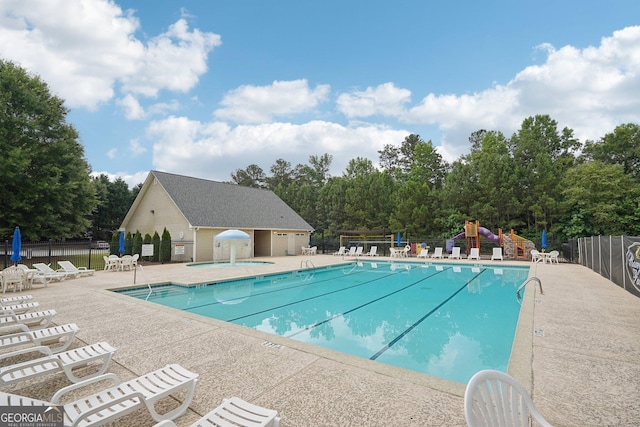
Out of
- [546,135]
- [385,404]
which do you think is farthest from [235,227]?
[546,135]

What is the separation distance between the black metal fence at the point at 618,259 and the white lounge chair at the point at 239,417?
1035 cm

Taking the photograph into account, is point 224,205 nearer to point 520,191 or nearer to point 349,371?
point 349,371

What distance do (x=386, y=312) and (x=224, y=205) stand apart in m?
19.4

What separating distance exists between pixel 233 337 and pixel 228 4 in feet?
49.5

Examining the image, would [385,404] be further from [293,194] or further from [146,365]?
[293,194]

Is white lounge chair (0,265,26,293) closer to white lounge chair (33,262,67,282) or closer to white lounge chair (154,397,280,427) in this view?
white lounge chair (33,262,67,282)

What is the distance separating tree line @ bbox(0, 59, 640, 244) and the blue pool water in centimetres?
1603

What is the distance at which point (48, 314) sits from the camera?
219 inches

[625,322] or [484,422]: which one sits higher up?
[484,422]

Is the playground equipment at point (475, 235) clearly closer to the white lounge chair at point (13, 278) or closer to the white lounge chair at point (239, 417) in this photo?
the white lounge chair at point (239, 417)

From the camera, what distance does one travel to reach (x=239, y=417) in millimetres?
2422

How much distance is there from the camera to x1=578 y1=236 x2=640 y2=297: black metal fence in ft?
27.8

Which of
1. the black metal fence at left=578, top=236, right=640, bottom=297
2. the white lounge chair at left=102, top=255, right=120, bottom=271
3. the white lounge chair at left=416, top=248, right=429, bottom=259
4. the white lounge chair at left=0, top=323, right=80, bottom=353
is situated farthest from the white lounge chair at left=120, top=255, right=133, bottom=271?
the black metal fence at left=578, top=236, right=640, bottom=297

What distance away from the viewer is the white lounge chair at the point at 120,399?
2293 millimetres
